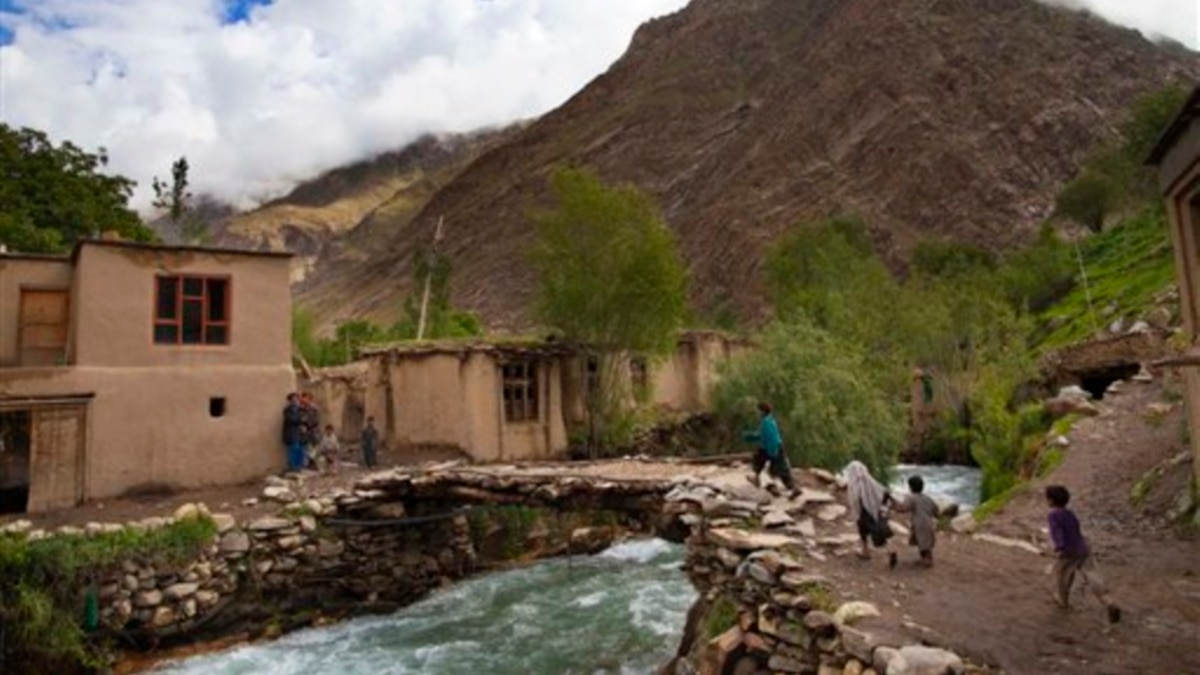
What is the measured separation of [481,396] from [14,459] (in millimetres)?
12365

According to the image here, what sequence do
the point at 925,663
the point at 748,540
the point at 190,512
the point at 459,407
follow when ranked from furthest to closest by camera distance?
the point at 459,407
the point at 190,512
the point at 748,540
the point at 925,663

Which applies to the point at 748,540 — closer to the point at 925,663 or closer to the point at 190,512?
the point at 925,663

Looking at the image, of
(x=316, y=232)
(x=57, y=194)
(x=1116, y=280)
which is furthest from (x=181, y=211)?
(x=316, y=232)

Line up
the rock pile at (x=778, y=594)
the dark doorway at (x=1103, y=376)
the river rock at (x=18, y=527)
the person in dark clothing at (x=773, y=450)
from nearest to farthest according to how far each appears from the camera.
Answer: the rock pile at (x=778, y=594) → the person in dark clothing at (x=773, y=450) → the river rock at (x=18, y=527) → the dark doorway at (x=1103, y=376)

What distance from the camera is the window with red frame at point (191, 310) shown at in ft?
70.6

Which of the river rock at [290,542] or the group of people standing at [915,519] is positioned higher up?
the group of people standing at [915,519]

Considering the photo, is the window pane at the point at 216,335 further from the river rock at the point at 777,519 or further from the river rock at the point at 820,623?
the river rock at the point at 820,623

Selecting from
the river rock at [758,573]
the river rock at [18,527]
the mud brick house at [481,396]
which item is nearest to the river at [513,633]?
the river rock at [18,527]

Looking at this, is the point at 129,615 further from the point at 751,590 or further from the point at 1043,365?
the point at 1043,365

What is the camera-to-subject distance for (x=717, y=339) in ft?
122

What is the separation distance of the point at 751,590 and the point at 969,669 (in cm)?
367

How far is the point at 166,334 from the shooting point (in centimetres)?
2150

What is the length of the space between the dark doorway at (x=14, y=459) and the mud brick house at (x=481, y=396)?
995cm

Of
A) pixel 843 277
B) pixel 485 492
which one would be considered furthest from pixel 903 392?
pixel 485 492
